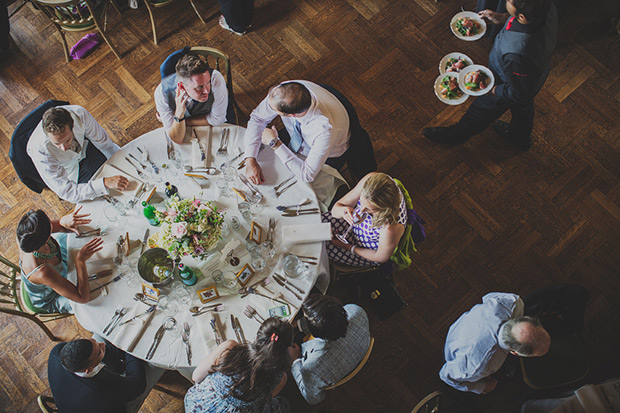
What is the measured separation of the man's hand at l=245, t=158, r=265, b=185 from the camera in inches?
114

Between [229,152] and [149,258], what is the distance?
87 centimetres

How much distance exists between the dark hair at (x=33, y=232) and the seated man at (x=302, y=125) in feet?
3.96

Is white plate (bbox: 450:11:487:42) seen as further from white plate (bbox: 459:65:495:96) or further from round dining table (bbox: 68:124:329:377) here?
round dining table (bbox: 68:124:329:377)

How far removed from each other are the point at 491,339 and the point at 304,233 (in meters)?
1.21

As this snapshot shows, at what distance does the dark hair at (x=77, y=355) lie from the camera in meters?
2.37

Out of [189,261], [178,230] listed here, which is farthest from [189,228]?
[189,261]

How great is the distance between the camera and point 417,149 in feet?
13.0

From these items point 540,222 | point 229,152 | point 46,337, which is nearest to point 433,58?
point 540,222

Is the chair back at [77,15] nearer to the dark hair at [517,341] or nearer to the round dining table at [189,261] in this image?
the round dining table at [189,261]

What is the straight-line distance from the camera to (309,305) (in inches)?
93.9

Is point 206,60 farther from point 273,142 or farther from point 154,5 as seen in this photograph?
point 154,5

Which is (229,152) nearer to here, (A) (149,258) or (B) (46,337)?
(A) (149,258)

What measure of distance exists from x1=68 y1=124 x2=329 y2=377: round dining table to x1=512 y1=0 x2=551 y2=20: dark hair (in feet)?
5.57

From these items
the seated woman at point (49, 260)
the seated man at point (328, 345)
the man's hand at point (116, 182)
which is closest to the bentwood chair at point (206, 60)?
the man's hand at point (116, 182)
